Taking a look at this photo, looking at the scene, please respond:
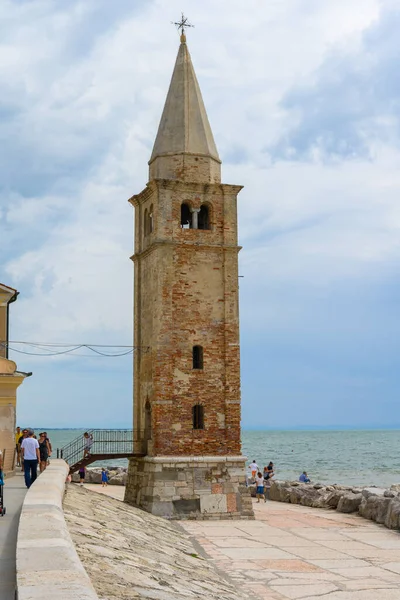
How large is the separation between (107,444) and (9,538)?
1674 centimetres

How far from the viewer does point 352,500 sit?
90.0 ft

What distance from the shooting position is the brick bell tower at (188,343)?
25.6 meters

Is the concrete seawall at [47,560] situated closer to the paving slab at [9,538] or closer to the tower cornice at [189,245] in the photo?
the paving slab at [9,538]

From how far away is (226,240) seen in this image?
27.3m

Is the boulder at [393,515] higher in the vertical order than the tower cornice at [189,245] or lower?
lower

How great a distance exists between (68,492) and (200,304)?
33.2 feet

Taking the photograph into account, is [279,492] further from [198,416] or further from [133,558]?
[133,558]

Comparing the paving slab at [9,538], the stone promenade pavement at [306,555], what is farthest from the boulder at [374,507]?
the paving slab at [9,538]

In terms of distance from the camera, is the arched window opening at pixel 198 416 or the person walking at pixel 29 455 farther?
the arched window opening at pixel 198 416

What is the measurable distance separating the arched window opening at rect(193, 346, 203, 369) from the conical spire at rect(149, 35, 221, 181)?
20.2 ft

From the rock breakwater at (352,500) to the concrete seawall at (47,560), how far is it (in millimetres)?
14674

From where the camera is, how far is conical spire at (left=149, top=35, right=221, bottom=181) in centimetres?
2791

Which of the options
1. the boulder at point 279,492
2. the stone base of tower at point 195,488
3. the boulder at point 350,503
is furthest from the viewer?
the boulder at point 279,492

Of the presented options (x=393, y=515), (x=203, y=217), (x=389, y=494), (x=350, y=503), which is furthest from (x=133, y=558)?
(x=203, y=217)
